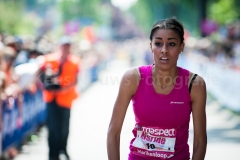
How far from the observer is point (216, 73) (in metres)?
20.1

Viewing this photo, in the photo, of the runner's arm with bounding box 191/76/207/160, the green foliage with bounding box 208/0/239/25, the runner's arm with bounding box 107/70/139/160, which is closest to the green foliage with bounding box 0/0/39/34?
the green foliage with bounding box 208/0/239/25

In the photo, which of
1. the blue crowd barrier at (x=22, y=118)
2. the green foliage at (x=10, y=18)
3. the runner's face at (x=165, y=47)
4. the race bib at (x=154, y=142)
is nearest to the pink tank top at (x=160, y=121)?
the race bib at (x=154, y=142)

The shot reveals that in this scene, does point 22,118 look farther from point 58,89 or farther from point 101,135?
point 58,89

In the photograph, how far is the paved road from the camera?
959 centimetres

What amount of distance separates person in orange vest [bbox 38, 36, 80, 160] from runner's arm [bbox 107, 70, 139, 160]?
5040 millimetres

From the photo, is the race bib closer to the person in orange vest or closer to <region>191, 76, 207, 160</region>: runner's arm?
<region>191, 76, 207, 160</region>: runner's arm

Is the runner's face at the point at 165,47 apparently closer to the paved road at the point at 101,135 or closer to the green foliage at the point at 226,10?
the paved road at the point at 101,135

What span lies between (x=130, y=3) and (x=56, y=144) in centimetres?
18662

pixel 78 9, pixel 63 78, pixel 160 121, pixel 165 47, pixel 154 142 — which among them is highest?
pixel 78 9

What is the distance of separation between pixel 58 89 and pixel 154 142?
5.13 m

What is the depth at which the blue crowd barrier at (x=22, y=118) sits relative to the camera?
902 centimetres

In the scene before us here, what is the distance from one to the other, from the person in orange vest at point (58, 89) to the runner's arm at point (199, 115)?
5.15m

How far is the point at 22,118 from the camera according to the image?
10656 millimetres

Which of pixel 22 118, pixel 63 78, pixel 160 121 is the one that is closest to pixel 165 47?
pixel 160 121
